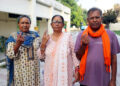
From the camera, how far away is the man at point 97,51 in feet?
6.31

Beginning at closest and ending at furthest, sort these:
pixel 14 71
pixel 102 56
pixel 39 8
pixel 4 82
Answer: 1. pixel 102 56
2. pixel 14 71
3. pixel 4 82
4. pixel 39 8

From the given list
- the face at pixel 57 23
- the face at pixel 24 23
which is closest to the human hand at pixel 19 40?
the face at pixel 24 23

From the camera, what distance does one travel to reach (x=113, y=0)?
56812mm

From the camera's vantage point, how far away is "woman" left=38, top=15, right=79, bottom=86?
7.70ft

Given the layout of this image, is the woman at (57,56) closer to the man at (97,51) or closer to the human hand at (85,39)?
the man at (97,51)

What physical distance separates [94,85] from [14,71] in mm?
1286

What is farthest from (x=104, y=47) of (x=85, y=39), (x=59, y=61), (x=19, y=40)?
(x=19, y=40)

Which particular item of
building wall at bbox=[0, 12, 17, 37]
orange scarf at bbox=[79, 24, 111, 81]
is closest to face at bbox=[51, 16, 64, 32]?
orange scarf at bbox=[79, 24, 111, 81]

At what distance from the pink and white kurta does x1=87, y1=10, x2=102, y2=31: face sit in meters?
0.53

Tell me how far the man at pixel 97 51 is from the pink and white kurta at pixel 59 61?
347 mm

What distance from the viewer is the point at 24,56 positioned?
249cm

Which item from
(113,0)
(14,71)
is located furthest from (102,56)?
(113,0)

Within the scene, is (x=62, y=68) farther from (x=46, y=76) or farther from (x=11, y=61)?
(x=11, y=61)

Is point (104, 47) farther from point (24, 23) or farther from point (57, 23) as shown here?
point (24, 23)
